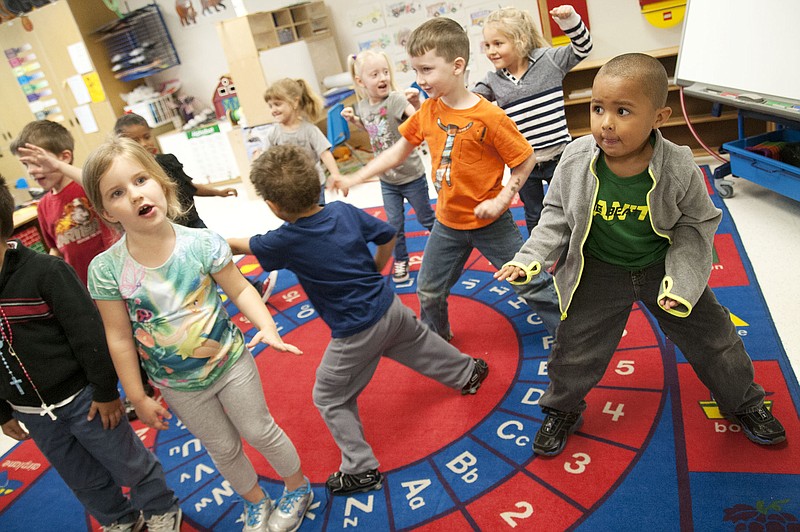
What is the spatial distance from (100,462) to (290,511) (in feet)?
1.99

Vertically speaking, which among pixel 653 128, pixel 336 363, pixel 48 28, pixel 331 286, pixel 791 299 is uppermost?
pixel 48 28

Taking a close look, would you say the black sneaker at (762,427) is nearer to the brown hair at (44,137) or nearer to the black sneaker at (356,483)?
the black sneaker at (356,483)

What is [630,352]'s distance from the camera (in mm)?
2217

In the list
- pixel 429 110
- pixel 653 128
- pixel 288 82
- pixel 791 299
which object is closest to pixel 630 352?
pixel 791 299

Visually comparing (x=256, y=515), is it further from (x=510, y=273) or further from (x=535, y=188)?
(x=535, y=188)

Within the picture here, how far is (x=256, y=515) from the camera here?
1760 mm

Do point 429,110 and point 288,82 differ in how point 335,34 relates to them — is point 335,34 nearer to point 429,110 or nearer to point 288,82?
point 288,82

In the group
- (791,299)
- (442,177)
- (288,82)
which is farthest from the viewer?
(288,82)

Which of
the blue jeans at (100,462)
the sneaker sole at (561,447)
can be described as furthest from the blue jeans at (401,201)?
the blue jeans at (100,462)

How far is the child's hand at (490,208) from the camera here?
1.93 meters

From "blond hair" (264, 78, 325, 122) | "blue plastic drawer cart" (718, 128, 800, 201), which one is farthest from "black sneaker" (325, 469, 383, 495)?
"blue plastic drawer cart" (718, 128, 800, 201)

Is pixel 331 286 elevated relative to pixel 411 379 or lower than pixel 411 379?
elevated

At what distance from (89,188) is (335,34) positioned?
16.9 feet

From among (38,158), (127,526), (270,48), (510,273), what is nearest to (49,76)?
(270,48)
